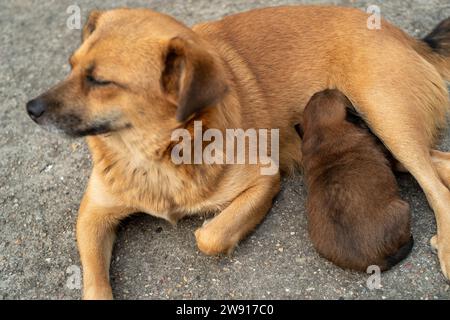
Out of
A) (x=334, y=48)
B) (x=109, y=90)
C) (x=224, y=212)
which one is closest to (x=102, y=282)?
(x=224, y=212)

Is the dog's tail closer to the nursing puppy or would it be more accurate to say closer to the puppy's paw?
the nursing puppy

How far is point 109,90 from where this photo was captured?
10.2 feet

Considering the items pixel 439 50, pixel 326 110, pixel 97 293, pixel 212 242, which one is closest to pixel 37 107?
pixel 97 293

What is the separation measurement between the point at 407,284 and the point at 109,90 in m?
2.07

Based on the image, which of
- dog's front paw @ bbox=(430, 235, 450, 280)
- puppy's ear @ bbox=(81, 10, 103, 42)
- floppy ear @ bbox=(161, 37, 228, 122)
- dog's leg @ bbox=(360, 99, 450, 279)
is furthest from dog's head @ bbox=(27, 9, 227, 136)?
dog's front paw @ bbox=(430, 235, 450, 280)

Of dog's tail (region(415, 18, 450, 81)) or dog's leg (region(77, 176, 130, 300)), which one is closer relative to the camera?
dog's leg (region(77, 176, 130, 300))

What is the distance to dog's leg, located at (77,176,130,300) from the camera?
3.43 metres

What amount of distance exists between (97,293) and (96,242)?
363 millimetres

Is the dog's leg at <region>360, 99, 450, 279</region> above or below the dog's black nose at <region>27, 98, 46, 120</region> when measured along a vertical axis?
below

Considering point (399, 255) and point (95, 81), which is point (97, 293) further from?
point (399, 255)

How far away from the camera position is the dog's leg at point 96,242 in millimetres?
3430

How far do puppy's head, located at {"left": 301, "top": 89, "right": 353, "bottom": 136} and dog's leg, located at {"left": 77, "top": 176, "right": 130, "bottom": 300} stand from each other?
53.5 inches

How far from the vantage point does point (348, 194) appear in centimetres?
330
